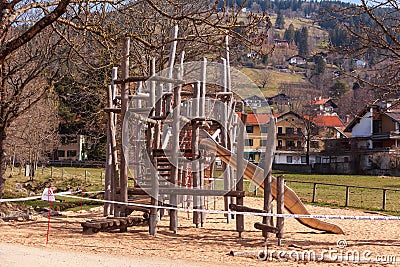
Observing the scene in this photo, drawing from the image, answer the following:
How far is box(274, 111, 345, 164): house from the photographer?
76.1 m

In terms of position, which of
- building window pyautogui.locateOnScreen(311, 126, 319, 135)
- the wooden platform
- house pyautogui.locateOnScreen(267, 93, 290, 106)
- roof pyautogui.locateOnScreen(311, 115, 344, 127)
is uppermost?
house pyautogui.locateOnScreen(267, 93, 290, 106)

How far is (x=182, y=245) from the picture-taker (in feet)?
41.4

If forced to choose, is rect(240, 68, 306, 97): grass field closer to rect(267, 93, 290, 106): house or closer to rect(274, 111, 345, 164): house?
rect(267, 93, 290, 106): house

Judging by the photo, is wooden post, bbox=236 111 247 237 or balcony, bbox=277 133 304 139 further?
balcony, bbox=277 133 304 139

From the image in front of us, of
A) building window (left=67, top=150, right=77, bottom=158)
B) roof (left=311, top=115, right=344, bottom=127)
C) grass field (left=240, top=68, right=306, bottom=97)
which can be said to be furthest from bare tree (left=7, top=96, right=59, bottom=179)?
grass field (left=240, top=68, right=306, bottom=97)

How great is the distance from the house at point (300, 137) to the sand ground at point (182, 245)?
5935cm

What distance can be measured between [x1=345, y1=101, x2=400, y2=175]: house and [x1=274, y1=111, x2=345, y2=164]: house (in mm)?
4685

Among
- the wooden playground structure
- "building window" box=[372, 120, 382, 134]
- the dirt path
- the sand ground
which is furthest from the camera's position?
"building window" box=[372, 120, 382, 134]

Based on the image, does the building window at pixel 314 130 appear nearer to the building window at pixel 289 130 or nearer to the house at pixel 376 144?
the house at pixel 376 144

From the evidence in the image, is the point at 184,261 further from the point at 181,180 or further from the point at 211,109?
the point at 211,109

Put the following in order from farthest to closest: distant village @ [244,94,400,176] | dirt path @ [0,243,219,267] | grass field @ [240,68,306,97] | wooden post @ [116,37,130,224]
A: grass field @ [240,68,306,97], distant village @ [244,94,400,176], wooden post @ [116,37,130,224], dirt path @ [0,243,219,267]

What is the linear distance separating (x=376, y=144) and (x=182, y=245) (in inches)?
2387

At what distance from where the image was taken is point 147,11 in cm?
2292

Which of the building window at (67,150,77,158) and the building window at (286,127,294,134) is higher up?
the building window at (286,127,294,134)
